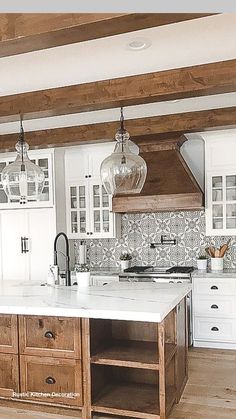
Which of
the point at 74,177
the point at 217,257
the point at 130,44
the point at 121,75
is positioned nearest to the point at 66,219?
the point at 74,177

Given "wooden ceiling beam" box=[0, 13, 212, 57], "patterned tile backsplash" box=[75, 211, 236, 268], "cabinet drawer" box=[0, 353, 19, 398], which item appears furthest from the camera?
"patterned tile backsplash" box=[75, 211, 236, 268]

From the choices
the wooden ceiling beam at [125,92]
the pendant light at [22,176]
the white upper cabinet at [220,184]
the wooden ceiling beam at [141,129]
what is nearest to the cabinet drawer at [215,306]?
the white upper cabinet at [220,184]

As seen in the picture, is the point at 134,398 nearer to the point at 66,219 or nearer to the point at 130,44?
the point at 130,44

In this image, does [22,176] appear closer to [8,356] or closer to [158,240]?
[8,356]

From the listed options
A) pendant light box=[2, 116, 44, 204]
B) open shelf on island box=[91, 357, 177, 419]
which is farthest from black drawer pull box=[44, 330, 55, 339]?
pendant light box=[2, 116, 44, 204]

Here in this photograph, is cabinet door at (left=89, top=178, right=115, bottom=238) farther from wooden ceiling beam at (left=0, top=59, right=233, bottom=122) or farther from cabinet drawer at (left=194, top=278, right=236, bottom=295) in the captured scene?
wooden ceiling beam at (left=0, top=59, right=233, bottom=122)

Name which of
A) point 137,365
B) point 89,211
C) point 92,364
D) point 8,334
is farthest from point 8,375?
point 89,211

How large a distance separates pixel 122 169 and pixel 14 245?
9.65ft

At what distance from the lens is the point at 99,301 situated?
3080mm

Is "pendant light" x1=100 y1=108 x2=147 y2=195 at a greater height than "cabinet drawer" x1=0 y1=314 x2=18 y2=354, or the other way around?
"pendant light" x1=100 y1=108 x2=147 y2=195

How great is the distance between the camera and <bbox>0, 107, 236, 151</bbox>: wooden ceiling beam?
404cm

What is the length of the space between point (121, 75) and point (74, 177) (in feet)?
9.13

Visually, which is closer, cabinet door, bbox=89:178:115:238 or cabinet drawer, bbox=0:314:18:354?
cabinet drawer, bbox=0:314:18:354

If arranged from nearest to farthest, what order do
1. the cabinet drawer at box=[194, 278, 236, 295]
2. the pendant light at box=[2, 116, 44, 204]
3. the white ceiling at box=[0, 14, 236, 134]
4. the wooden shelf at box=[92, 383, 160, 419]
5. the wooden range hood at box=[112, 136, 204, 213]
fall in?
the white ceiling at box=[0, 14, 236, 134] → the wooden shelf at box=[92, 383, 160, 419] → the pendant light at box=[2, 116, 44, 204] → the cabinet drawer at box=[194, 278, 236, 295] → the wooden range hood at box=[112, 136, 204, 213]
